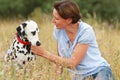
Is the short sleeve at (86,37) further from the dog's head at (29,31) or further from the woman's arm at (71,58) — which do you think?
the dog's head at (29,31)

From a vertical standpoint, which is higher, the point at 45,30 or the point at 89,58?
the point at 45,30

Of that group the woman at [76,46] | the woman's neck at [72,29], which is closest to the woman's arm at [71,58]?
the woman at [76,46]

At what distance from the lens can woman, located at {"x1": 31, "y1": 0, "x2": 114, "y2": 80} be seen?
16.3 ft

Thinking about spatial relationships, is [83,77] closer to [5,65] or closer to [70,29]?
[70,29]

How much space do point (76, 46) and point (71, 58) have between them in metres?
0.15

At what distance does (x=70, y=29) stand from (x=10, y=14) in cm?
1534

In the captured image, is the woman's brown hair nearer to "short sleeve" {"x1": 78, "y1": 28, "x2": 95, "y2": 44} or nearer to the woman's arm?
"short sleeve" {"x1": 78, "y1": 28, "x2": 95, "y2": 44}

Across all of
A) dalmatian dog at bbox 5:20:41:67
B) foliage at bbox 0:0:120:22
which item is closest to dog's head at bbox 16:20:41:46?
dalmatian dog at bbox 5:20:41:67

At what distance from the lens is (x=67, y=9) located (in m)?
5.01

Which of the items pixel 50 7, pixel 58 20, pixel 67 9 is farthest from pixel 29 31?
pixel 50 7

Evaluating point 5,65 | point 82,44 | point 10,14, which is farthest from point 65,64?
point 10,14

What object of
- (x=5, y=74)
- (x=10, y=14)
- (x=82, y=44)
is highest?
(x=10, y=14)

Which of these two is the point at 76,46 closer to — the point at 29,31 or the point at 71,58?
the point at 71,58

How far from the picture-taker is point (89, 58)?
5.16 m
